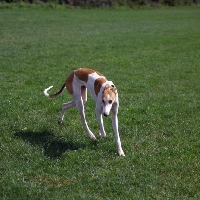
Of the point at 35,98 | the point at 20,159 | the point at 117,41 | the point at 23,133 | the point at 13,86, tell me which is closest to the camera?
the point at 20,159

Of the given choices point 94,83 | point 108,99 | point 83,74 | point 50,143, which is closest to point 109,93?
point 108,99

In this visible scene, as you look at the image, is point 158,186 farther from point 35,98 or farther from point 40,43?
point 40,43

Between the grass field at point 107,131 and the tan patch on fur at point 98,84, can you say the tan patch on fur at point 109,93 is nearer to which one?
the tan patch on fur at point 98,84

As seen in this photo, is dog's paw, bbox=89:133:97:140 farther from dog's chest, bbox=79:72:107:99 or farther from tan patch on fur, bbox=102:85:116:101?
tan patch on fur, bbox=102:85:116:101

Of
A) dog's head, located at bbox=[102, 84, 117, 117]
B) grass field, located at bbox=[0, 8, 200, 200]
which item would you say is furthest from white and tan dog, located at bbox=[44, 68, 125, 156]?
grass field, located at bbox=[0, 8, 200, 200]

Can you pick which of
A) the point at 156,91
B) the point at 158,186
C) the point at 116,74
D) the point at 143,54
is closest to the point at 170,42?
the point at 143,54

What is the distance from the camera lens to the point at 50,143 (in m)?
6.15

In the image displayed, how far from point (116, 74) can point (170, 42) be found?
25.6ft

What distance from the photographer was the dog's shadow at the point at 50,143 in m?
5.87

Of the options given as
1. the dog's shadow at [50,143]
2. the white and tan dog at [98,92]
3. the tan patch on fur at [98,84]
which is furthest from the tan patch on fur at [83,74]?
the dog's shadow at [50,143]

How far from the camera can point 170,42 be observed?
1853 cm

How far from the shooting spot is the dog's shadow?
5871 mm

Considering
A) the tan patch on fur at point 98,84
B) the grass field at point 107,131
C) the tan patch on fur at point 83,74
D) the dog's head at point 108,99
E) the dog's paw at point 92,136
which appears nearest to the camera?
the grass field at point 107,131

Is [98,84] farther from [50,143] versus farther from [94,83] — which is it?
[50,143]
